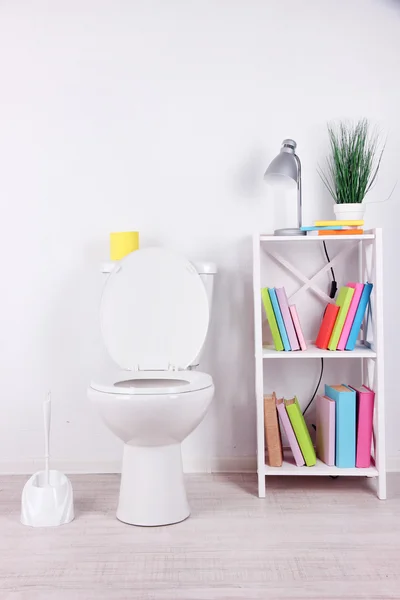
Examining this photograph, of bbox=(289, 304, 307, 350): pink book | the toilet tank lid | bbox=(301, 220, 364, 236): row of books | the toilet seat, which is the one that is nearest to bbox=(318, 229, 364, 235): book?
bbox=(301, 220, 364, 236): row of books

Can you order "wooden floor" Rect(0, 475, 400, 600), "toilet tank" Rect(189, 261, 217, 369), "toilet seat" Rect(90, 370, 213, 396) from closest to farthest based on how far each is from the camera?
"wooden floor" Rect(0, 475, 400, 600) < "toilet seat" Rect(90, 370, 213, 396) < "toilet tank" Rect(189, 261, 217, 369)

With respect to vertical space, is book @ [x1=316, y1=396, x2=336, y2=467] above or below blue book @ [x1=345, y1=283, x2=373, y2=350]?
below

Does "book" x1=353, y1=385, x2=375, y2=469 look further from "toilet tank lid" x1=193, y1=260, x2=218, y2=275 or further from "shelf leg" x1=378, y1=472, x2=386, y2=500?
"toilet tank lid" x1=193, y1=260, x2=218, y2=275

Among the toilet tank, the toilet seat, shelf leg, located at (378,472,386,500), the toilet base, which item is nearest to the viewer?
the toilet seat

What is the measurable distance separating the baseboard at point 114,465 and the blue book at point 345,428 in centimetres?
37

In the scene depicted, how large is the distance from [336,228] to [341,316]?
319 mm

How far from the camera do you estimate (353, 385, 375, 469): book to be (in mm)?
2688

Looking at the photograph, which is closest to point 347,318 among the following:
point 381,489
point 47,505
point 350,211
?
point 350,211

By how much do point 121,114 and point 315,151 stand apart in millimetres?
777

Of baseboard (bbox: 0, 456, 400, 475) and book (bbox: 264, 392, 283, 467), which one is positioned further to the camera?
baseboard (bbox: 0, 456, 400, 475)

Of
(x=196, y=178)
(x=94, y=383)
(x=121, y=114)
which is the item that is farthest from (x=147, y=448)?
(x=121, y=114)

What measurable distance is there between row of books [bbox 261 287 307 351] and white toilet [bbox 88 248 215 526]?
226 millimetres

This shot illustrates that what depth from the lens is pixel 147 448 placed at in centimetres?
241

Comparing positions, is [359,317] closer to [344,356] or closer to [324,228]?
[344,356]
